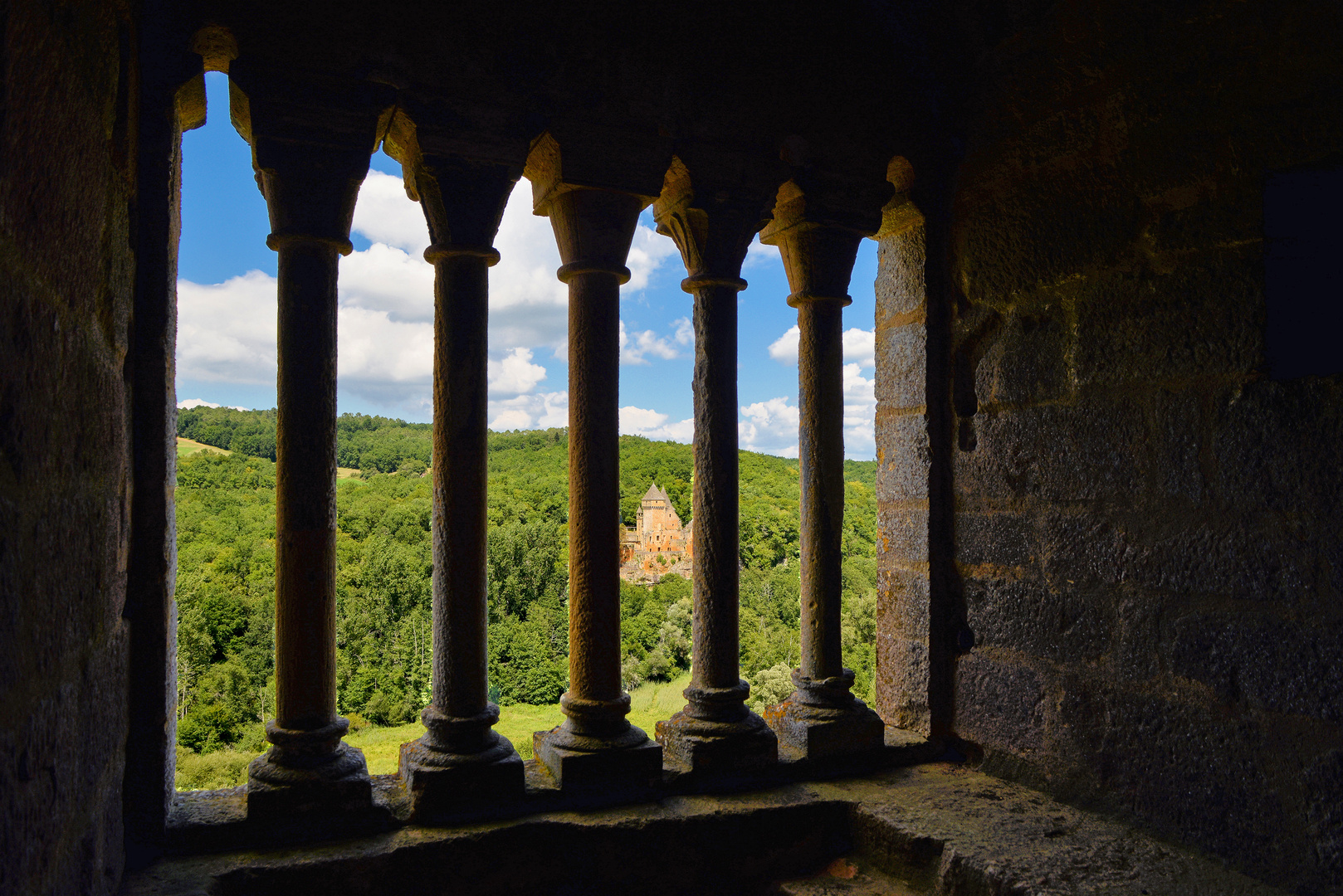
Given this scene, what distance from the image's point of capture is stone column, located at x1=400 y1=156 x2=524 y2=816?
2316 millimetres

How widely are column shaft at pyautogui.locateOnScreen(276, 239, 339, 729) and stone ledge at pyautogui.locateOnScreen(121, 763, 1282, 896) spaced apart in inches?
15.6

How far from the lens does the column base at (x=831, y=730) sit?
9.00ft

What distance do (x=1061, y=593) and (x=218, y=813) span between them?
2538mm

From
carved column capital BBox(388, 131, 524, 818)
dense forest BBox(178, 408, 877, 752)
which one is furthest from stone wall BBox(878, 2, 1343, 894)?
carved column capital BBox(388, 131, 524, 818)

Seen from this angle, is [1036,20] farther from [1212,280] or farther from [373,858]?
[373,858]

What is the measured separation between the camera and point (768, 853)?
2434mm

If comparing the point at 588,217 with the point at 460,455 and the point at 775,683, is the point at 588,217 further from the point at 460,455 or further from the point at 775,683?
the point at 775,683

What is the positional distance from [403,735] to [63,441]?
6237 millimetres

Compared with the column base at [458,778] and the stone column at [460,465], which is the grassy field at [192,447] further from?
the column base at [458,778]

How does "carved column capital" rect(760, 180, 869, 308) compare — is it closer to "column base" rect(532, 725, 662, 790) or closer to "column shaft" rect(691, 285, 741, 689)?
"column shaft" rect(691, 285, 741, 689)

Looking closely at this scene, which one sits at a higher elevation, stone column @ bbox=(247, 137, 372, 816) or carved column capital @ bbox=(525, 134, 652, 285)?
carved column capital @ bbox=(525, 134, 652, 285)

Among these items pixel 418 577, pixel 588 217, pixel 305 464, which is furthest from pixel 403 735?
pixel 588 217

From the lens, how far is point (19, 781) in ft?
3.38

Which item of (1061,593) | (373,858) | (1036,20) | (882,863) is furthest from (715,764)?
(1036,20)
